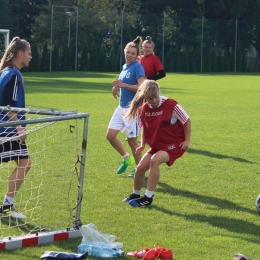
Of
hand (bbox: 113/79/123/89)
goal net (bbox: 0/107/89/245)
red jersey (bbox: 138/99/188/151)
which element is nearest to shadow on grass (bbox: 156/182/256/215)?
red jersey (bbox: 138/99/188/151)

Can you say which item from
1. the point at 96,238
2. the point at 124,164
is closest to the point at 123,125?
the point at 124,164

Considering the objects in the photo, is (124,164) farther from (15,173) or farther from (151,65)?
(15,173)

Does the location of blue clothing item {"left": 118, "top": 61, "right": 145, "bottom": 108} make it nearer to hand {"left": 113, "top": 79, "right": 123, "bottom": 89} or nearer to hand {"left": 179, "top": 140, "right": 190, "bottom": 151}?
hand {"left": 113, "top": 79, "right": 123, "bottom": 89}

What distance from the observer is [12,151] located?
7.01m

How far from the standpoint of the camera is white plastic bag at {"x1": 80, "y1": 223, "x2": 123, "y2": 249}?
6055 millimetres

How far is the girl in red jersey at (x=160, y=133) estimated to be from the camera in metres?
7.80

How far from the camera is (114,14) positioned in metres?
57.2

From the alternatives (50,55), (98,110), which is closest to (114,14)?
(50,55)

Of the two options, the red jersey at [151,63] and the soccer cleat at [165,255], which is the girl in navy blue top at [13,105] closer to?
the soccer cleat at [165,255]

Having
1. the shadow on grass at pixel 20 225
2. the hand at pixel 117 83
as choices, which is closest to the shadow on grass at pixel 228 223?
the shadow on grass at pixel 20 225

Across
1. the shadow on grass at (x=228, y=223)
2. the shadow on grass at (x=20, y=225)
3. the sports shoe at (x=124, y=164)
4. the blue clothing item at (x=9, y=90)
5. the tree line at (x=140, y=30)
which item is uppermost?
the tree line at (x=140, y=30)

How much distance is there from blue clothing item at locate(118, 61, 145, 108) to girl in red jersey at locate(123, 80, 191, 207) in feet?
5.18

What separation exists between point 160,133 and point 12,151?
174 centimetres

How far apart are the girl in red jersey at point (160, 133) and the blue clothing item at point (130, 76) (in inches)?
62.2
